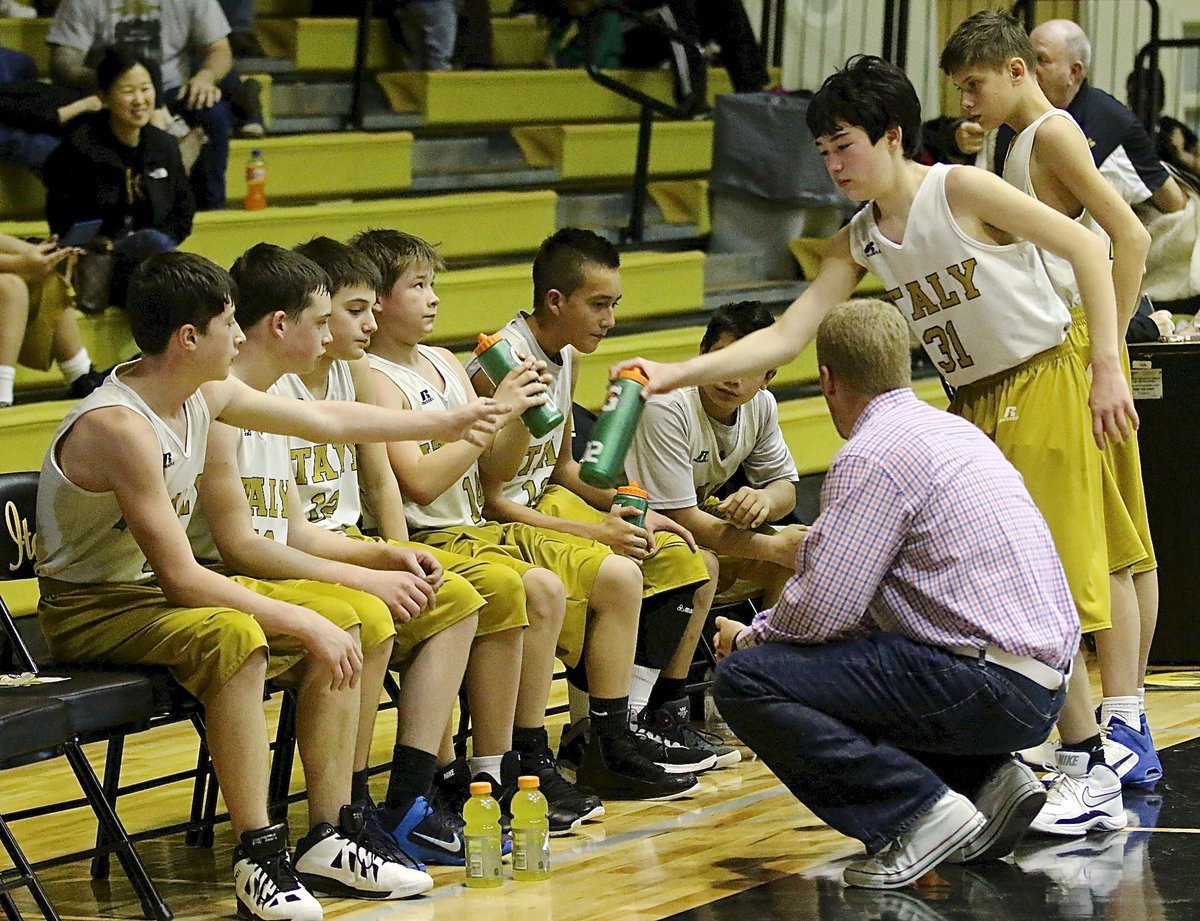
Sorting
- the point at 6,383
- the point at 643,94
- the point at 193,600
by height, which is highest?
the point at 643,94

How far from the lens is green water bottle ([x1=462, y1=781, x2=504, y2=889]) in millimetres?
3461

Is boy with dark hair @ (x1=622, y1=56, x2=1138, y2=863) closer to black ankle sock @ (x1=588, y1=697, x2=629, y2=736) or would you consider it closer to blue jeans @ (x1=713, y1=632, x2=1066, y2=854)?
blue jeans @ (x1=713, y1=632, x2=1066, y2=854)

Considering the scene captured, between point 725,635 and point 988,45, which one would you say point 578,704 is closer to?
point 725,635

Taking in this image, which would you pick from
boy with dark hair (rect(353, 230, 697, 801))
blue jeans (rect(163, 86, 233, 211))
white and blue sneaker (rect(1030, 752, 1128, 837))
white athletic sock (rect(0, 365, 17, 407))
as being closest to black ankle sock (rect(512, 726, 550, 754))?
boy with dark hair (rect(353, 230, 697, 801))

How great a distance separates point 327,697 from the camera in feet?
11.0

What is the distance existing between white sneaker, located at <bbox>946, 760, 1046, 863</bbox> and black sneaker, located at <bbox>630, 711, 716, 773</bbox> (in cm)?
91

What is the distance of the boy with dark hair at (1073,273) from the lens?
3.90m

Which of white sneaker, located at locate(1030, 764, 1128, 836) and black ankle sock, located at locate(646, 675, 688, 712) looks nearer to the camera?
white sneaker, located at locate(1030, 764, 1128, 836)

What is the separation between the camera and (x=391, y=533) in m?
3.94

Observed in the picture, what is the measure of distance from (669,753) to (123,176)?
9.24 feet

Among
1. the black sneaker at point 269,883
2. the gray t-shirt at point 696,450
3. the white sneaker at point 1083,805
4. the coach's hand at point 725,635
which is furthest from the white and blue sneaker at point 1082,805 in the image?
the black sneaker at point 269,883

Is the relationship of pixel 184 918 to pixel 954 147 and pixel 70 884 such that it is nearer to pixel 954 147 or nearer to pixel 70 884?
pixel 70 884

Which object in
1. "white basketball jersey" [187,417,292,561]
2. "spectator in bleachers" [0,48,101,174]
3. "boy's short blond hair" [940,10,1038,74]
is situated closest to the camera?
"white basketball jersey" [187,417,292,561]

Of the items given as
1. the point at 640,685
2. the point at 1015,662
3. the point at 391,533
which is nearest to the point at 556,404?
the point at 391,533
